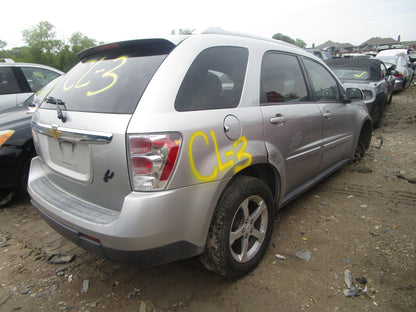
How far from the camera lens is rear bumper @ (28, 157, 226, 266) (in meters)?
1.56

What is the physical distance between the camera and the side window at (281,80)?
237cm

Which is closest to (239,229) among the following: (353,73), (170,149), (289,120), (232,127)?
(232,127)

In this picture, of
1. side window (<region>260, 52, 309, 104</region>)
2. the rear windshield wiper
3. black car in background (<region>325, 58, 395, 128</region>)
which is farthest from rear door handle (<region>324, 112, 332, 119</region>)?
black car in background (<region>325, 58, 395, 128</region>)

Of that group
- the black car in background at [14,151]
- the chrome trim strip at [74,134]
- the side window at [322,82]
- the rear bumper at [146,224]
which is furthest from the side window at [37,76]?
the side window at [322,82]

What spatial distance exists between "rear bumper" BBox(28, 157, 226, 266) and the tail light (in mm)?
61

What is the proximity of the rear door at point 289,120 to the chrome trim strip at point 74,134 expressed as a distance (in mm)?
1184

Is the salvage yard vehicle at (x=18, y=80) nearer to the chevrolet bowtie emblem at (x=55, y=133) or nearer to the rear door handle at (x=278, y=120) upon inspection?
the chevrolet bowtie emblem at (x=55, y=133)

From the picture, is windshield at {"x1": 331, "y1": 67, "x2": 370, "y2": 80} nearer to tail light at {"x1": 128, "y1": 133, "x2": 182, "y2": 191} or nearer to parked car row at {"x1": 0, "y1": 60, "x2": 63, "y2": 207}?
parked car row at {"x1": 0, "y1": 60, "x2": 63, "y2": 207}

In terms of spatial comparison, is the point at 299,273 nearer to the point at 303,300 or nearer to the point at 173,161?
the point at 303,300

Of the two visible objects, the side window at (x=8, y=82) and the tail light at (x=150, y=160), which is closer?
the tail light at (x=150, y=160)

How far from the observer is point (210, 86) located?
1.92m

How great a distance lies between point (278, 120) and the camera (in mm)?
2328

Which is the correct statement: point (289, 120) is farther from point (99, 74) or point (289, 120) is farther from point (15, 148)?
point (15, 148)

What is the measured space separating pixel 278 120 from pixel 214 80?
680 millimetres
